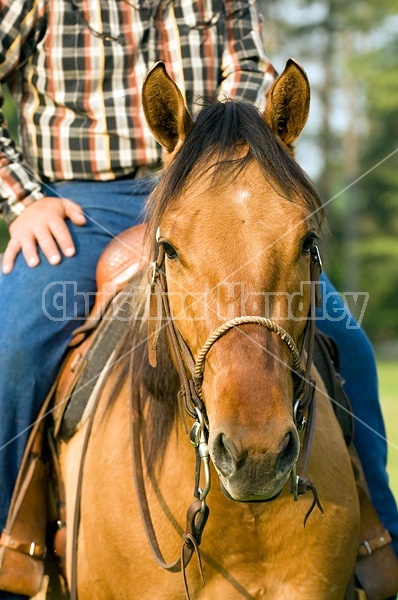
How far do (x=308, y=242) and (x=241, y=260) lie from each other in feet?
1.07

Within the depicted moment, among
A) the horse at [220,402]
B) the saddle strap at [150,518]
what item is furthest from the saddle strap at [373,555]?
the saddle strap at [150,518]

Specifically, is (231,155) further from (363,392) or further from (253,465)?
(363,392)

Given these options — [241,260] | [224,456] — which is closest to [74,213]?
[241,260]

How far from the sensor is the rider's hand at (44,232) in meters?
4.38

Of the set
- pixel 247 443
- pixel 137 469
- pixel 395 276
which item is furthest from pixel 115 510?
pixel 395 276

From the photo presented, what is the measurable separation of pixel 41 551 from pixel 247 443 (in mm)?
1810

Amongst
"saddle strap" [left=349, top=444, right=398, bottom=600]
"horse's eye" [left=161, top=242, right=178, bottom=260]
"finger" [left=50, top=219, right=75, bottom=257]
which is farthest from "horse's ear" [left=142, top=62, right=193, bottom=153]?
"saddle strap" [left=349, top=444, right=398, bottom=600]

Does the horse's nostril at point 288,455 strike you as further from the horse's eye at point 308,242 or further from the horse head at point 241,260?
the horse's eye at point 308,242

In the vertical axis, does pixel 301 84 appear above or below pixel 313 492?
above

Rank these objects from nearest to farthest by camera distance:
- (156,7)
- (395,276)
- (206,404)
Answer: (206,404), (156,7), (395,276)

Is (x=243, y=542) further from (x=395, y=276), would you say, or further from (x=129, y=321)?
(x=395, y=276)

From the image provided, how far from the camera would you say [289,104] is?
11.5ft

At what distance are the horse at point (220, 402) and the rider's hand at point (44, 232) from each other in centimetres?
60

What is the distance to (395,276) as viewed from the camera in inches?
1599
